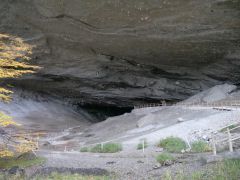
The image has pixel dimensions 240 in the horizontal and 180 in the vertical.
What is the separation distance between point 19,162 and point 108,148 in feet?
17.3

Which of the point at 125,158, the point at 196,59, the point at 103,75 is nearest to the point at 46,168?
the point at 125,158

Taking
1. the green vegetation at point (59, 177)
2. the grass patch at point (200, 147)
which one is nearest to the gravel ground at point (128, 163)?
the green vegetation at point (59, 177)

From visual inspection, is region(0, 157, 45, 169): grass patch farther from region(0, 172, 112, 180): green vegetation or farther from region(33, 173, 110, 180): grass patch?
region(33, 173, 110, 180): grass patch

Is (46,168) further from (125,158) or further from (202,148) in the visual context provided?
(202,148)

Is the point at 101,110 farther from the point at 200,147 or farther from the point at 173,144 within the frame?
the point at 200,147

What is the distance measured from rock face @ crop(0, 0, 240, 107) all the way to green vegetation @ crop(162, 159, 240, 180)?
496 inches

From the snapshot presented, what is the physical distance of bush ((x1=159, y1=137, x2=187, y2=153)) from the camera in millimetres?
17031

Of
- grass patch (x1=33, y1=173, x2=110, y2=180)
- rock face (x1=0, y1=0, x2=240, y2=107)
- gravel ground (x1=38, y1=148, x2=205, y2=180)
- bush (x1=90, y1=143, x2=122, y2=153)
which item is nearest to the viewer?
grass patch (x1=33, y1=173, x2=110, y2=180)

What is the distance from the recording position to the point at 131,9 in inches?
886

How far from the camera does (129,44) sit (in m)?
28.3

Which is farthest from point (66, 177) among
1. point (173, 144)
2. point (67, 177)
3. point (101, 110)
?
point (101, 110)

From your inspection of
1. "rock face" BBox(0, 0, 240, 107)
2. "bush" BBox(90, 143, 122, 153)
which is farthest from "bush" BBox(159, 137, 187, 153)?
"rock face" BBox(0, 0, 240, 107)

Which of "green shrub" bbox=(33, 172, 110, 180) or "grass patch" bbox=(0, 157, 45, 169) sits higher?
"grass patch" bbox=(0, 157, 45, 169)

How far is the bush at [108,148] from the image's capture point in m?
19.2
